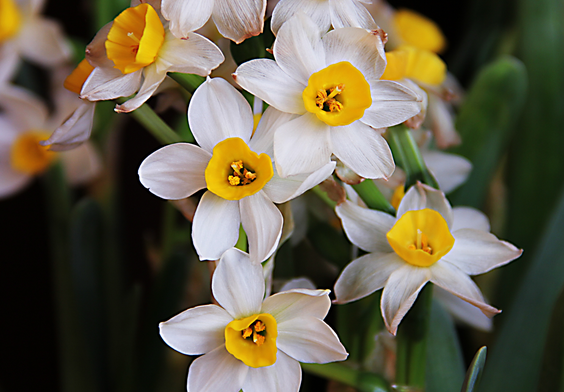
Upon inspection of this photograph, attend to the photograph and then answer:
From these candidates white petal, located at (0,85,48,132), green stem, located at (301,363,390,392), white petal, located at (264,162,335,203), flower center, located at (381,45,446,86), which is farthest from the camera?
white petal, located at (0,85,48,132)

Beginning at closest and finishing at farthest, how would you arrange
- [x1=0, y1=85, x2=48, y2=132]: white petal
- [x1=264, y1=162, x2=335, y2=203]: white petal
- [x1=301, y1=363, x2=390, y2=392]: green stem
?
[x1=264, y1=162, x2=335, y2=203]: white petal < [x1=301, y1=363, x2=390, y2=392]: green stem < [x1=0, y1=85, x2=48, y2=132]: white petal

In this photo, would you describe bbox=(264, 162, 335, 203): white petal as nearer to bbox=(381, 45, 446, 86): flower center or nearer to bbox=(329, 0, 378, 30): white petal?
bbox=(329, 0, 378, 30): white petal

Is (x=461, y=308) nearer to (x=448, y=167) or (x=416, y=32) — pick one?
(x=448, y=167)

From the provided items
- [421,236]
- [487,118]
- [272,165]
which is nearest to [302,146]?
[272,165]

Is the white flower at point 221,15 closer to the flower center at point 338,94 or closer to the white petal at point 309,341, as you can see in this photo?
the flower center at point 338,94

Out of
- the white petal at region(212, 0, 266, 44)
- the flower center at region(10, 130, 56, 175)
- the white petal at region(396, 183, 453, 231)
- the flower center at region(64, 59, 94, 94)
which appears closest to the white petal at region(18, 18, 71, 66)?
the flower center at region(10, 130, 56, 175)

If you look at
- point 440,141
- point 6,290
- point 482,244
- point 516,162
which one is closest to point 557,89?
point 516,162

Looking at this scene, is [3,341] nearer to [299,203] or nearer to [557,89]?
[299,203]

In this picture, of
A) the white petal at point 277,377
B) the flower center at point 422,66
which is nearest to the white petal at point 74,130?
the white petal at point 277,377
